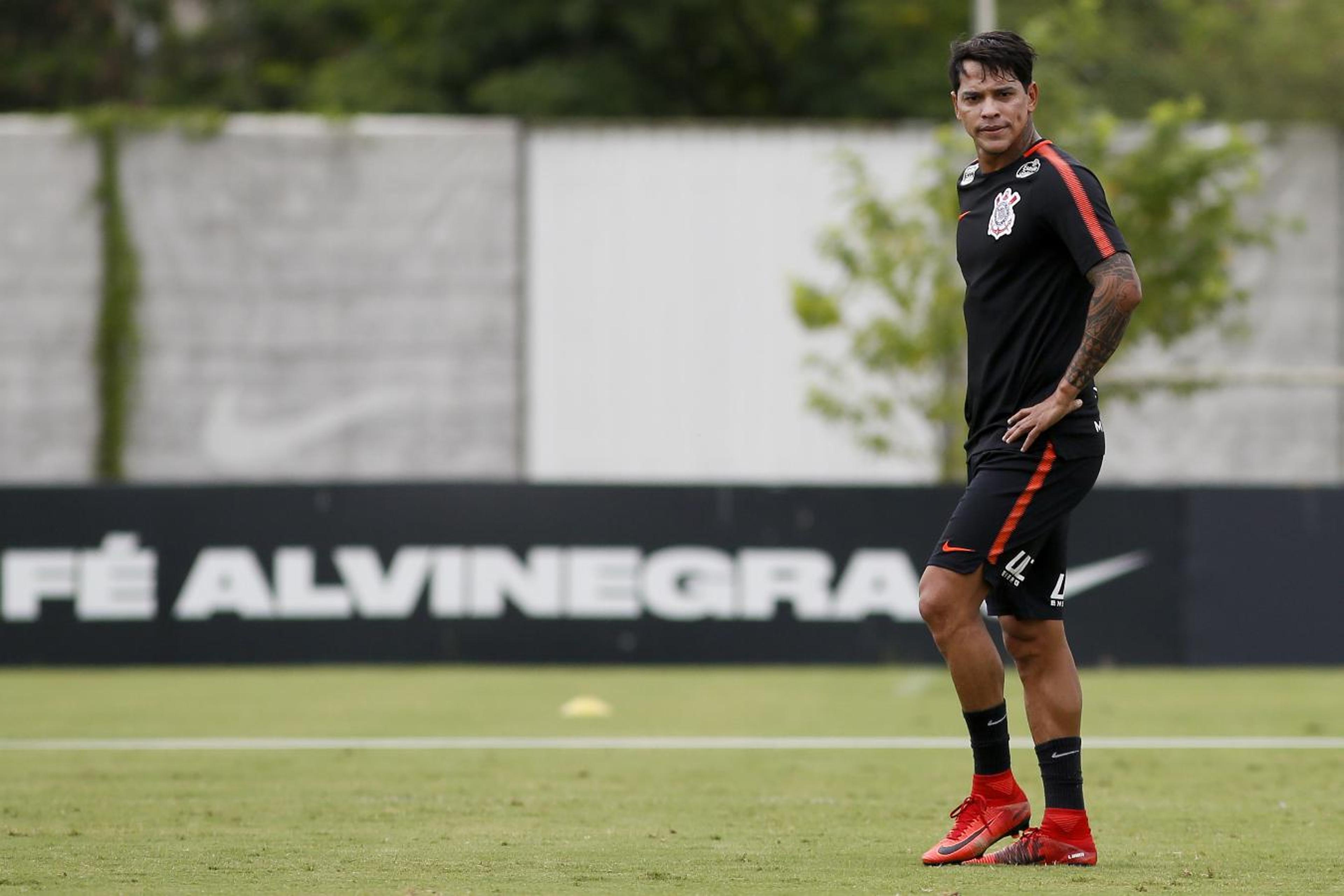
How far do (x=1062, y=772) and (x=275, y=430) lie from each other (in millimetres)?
20448

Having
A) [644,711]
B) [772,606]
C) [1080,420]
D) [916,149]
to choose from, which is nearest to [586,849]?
[1080,420]

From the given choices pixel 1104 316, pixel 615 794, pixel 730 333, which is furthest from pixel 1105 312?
pixel 730 333

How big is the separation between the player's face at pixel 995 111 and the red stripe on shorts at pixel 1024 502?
0.85m

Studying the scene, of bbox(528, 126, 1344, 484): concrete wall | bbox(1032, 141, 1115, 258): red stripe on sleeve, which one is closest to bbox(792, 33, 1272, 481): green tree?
bbox(528, 126, 1344, 484): concrete wall

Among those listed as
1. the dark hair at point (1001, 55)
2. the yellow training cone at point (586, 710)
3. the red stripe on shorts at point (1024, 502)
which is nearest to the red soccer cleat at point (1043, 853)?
the red stripe on shorts at point (1024, 502)

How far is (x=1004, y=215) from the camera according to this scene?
550 cm

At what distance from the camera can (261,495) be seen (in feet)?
45.5

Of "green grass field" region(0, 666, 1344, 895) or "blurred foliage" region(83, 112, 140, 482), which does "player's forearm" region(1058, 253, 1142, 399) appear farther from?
"blurred foliage" region(83, 112, 140, 482)

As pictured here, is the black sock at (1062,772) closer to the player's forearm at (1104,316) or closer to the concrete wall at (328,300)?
the player's forearm at (1104,316)

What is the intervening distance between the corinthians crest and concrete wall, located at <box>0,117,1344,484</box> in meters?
18.7

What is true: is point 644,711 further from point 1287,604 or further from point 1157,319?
point 1157,319

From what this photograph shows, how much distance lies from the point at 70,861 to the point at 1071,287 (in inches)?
129

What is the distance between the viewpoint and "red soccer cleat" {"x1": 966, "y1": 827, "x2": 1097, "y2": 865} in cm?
554

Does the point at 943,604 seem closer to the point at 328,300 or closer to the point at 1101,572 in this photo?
the point at 1101,572
